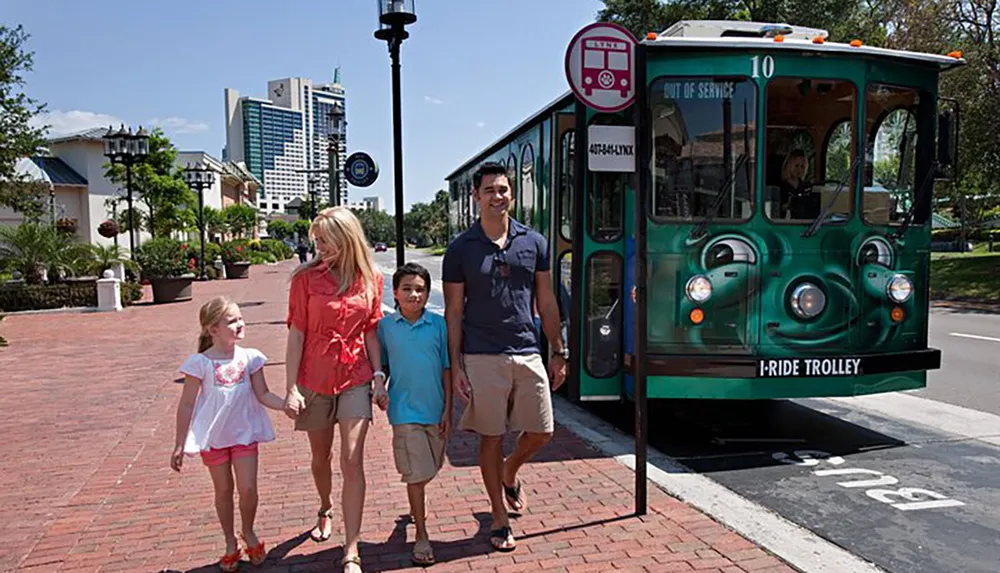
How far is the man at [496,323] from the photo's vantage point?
3.95 meters

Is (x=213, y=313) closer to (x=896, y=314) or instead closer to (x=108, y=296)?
(x=896, y=314)

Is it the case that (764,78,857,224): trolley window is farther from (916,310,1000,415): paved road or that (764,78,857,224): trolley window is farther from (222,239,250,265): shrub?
(222,239,250,265): shrub

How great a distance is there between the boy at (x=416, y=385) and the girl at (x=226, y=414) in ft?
1.98

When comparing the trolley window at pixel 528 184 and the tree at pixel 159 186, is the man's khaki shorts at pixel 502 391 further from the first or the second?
the tree at pixel 159 186

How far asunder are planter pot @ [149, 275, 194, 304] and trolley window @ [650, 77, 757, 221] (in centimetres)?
1799

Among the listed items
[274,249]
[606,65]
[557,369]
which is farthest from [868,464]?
[274,249]

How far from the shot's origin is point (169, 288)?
2070cm

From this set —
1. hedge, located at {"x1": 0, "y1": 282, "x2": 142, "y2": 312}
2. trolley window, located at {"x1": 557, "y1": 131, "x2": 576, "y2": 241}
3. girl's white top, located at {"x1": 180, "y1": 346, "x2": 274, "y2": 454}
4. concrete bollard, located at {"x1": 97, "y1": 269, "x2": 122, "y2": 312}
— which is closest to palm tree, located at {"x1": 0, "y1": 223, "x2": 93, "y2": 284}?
hedge, located at {"x1": 0, "y1": 282, "x2": 142, "y2": 312}

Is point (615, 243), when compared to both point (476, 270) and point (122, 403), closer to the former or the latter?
point (476, 270)

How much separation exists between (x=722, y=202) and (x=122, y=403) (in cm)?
676

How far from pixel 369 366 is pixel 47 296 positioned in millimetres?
18621

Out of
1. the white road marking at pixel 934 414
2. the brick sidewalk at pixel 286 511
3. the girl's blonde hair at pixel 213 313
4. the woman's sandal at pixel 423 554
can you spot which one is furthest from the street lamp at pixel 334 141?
the woman's sandal at pixel 423 554

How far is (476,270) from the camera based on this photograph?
12.9ft

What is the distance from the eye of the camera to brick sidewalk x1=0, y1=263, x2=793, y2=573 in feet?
13.1
